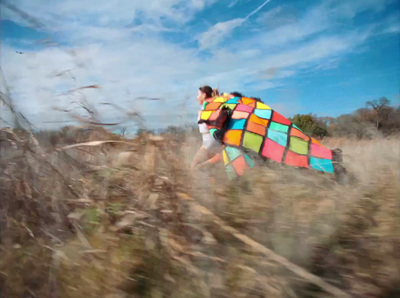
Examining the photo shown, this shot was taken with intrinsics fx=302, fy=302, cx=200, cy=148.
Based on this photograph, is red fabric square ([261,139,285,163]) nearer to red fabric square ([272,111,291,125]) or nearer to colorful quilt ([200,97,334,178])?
colorful quilt ([200,97,334,178])

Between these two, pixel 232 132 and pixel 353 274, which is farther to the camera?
pixel 232 132

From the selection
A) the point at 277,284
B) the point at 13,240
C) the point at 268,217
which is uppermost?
the point at 268,217

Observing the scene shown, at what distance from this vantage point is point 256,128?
2.46 m

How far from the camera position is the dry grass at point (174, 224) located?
3.72ft

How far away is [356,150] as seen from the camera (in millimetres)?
2123

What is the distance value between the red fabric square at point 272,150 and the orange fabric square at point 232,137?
21 centimetres

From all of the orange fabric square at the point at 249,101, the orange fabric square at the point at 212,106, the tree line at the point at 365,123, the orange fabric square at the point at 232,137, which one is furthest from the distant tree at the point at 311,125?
the orange fabric square at the point at 212,106

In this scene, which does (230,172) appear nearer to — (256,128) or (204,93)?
(256,128)

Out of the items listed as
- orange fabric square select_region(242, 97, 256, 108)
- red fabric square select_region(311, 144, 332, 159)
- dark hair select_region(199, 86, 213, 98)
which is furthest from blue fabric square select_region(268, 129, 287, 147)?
dark hair select_region(199, 86, 213, 98)

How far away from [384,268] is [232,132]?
1507 mm

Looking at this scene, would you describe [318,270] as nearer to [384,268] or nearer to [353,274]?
[353,274]

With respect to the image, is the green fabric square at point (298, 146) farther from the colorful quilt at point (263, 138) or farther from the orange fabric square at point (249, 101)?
the orange fabric square at point (249, 101)

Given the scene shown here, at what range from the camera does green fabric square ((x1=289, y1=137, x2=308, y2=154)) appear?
7.69 feet

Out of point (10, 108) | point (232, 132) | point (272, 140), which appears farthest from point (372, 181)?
point (10, 108)
